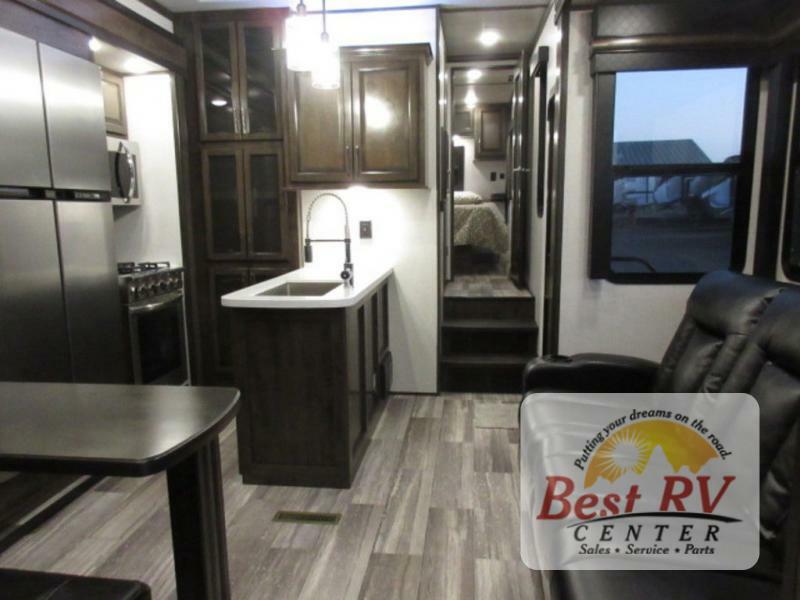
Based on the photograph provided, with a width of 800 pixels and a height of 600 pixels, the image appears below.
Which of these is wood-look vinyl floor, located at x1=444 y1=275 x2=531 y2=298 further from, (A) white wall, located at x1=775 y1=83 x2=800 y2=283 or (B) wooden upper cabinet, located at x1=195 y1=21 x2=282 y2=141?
(B) wooden upper cabinet, located at x1=195 y1=21 x2=282 y2=141

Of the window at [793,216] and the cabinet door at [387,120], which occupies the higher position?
the cabinet door at [387,120]

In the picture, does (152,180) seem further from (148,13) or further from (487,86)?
(487,86)

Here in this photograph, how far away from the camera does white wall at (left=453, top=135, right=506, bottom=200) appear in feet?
27.5

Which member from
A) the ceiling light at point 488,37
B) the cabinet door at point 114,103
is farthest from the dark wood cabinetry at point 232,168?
the ceiling light at point 488,37

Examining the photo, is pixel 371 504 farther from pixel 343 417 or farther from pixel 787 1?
pixel 787 1

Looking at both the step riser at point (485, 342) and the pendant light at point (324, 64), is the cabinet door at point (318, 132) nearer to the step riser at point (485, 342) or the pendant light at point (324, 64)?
the pendant light at point (324, 64)

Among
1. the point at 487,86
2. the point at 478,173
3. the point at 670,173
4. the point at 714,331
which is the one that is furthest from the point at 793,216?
the point at 478,173

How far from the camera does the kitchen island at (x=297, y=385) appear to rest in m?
2.46

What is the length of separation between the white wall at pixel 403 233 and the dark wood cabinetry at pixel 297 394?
44.8 inches

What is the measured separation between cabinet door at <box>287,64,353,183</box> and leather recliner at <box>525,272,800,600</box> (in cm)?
180

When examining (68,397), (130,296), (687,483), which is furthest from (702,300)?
(130,296)

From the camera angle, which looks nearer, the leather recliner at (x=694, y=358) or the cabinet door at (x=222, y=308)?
the leather recliner at (x=694, y=358)

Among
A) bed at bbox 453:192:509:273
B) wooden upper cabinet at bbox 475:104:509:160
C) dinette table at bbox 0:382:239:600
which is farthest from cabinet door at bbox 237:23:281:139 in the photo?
wooden upper cabinet at bbox 475:104:509:160
